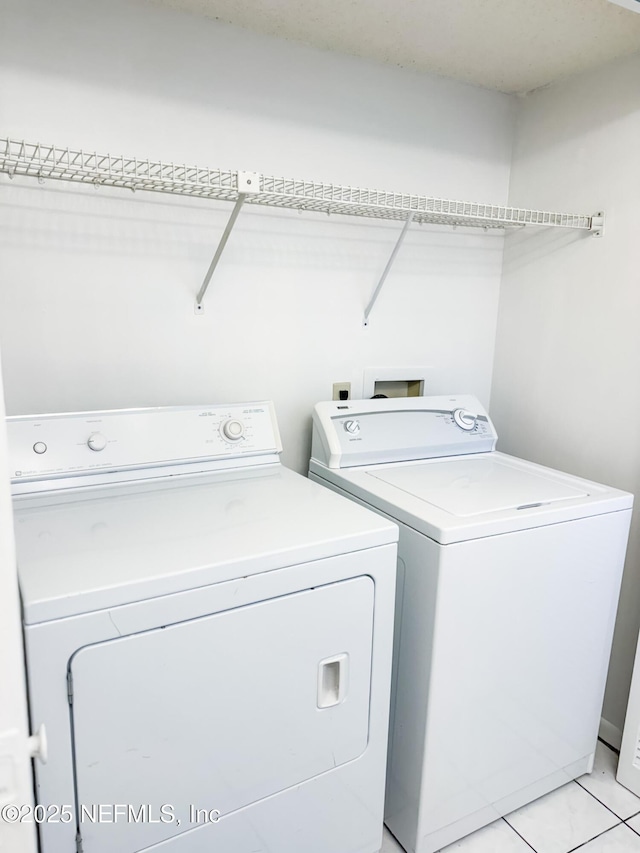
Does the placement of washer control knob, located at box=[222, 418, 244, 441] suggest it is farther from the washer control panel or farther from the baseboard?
the baseboard

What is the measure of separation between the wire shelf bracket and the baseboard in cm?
173

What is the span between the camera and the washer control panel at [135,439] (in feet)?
4.76

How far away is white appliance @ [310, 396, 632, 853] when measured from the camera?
143 centimetres

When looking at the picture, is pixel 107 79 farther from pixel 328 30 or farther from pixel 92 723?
pixel 92 723

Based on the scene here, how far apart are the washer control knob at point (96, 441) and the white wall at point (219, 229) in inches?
9.2

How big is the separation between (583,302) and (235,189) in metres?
1.34

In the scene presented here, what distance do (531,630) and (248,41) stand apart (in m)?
1.96

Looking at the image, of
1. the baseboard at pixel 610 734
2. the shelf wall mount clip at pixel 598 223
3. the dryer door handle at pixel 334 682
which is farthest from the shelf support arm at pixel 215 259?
the baseboard at pixel 610 734

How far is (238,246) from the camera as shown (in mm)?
1858

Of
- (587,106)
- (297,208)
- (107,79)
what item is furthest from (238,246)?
(587,106)

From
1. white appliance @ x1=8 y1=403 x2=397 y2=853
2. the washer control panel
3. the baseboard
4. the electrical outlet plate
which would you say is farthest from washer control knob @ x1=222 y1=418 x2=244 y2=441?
the baseboard

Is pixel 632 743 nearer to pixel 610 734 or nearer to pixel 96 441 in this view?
pixel 610 734

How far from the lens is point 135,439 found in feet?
5.16

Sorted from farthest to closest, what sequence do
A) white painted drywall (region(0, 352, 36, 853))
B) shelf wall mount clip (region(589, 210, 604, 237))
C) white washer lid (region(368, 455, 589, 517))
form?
shelf wall mount clip (region(589, 210, 604, 237)), white washer lid (region(368, 455, 589, 517)), white painted drywall (region(0, 352, 36, 853))
